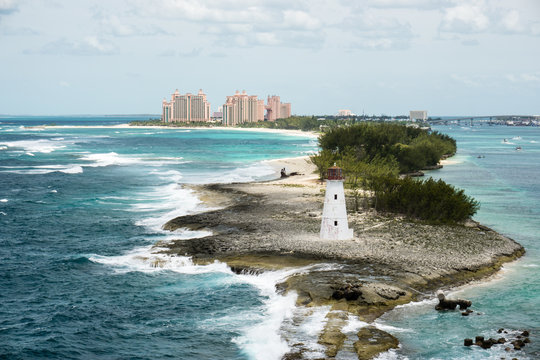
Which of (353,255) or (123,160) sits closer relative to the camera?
(353,255)

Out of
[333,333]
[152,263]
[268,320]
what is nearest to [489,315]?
[333,333]

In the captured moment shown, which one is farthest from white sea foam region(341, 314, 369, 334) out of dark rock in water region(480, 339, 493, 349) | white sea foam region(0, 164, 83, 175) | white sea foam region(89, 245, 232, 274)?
white sea foam region(0, 164, 83, 175)

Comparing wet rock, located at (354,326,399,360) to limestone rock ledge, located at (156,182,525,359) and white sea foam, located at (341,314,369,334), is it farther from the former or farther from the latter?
white sea foam, located at (341,314,369,334)

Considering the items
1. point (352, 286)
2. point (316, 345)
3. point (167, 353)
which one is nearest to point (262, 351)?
point (316, 345)

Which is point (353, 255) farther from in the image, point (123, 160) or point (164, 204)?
point (123, 160)

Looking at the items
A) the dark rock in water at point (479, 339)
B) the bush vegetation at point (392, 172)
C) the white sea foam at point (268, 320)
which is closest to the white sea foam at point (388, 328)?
the dark rock in water at point (479, 339)
